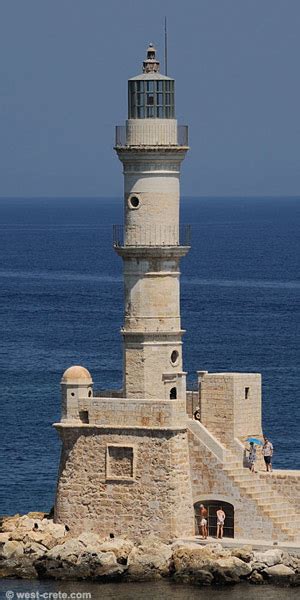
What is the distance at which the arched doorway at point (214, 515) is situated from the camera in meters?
48.7

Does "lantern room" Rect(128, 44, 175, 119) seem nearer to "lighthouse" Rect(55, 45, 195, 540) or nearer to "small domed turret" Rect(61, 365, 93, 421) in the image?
"lighthouse" Rect(55, 45, 195, 540)

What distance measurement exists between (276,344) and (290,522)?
41824 mm

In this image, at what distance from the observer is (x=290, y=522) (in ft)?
158

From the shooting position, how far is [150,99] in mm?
50219

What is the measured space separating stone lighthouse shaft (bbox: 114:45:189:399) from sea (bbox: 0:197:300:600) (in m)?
6.06

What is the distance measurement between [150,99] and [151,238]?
3200 mm

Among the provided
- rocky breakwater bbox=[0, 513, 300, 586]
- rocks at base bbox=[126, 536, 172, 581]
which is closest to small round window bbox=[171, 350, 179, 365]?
rocky breakwater bbox=[0, 513, 300, 586]

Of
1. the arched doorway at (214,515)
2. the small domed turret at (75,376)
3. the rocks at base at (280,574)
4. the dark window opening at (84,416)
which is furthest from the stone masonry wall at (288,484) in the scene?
the small domed turret at (75,376)

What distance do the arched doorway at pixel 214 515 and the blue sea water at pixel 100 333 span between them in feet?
20.8

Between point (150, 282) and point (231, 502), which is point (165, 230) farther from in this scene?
point (231, 502)

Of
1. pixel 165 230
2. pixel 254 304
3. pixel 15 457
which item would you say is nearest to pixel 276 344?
pixel 254 304

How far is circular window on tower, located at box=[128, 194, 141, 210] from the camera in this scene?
165ft

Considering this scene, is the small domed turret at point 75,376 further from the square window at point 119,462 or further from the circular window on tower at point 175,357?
the circular window on tower at point 175,357

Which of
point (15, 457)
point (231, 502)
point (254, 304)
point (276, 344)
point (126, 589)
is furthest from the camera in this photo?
point (254, 304)
